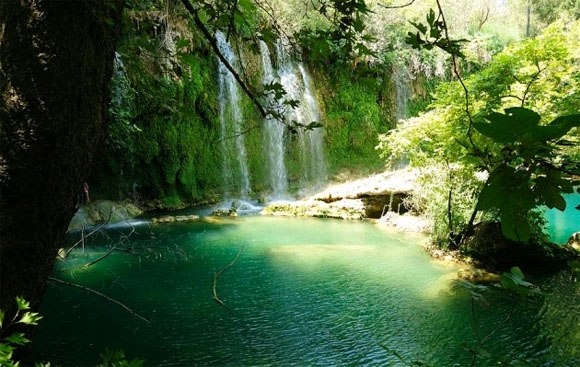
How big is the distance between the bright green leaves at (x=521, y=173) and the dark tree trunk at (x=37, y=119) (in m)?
1.10

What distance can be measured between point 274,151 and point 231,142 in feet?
6.02

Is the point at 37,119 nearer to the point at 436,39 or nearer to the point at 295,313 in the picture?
the point at 436,39

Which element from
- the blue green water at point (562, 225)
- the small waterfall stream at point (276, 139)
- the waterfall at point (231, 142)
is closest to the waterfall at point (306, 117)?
the small waterfall stream at point (276, 139)

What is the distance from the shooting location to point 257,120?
17.5m

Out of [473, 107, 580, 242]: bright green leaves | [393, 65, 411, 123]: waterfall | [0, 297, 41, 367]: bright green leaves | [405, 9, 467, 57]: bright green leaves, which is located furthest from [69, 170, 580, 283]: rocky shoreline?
[473, 107, 580, 242]: bright green leaves

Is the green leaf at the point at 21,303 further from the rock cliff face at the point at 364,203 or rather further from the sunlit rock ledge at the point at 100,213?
the rock cliff face at the point at 364,203

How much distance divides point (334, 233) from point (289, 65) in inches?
353

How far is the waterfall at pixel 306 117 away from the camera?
17.9 m

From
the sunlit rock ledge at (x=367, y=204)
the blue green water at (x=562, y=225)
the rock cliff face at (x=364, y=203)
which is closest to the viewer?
the blue green water at (x=562, y=225)

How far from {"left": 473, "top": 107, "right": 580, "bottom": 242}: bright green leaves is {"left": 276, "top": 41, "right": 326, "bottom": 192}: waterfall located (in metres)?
17.1

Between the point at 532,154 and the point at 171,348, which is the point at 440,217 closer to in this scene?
the point at 171,348

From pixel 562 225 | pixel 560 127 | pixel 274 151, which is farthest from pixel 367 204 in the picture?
pixel 560 127

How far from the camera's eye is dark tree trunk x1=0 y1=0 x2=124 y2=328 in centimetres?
121

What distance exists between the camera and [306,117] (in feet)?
61.1
